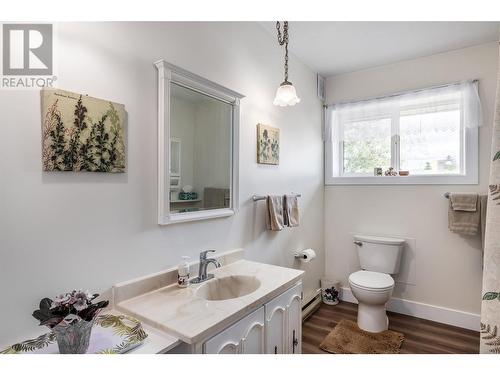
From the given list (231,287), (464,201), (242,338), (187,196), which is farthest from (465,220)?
(187,196)

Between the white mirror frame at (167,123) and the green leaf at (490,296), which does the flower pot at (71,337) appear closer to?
the white mirror frame at (167,123)

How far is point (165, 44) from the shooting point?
143 cm

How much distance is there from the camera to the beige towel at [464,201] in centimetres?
229

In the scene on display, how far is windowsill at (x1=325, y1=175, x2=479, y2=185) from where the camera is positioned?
2.44 m

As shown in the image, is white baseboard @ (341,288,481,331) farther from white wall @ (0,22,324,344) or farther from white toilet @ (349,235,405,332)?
white wall @ (0,22,324,344)

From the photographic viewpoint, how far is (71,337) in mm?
842

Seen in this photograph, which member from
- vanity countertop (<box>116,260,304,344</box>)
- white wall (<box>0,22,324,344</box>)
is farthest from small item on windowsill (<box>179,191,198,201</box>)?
vanity countertop (<box>116,260,304,344</box>)

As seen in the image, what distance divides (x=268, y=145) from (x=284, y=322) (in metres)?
1.26

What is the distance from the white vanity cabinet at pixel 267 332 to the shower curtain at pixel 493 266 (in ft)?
2.74

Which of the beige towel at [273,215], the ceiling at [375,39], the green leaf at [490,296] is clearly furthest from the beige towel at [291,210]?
the green leaf at [490,296]

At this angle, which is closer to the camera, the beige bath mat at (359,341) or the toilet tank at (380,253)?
the beige bath mat at (359,341)
